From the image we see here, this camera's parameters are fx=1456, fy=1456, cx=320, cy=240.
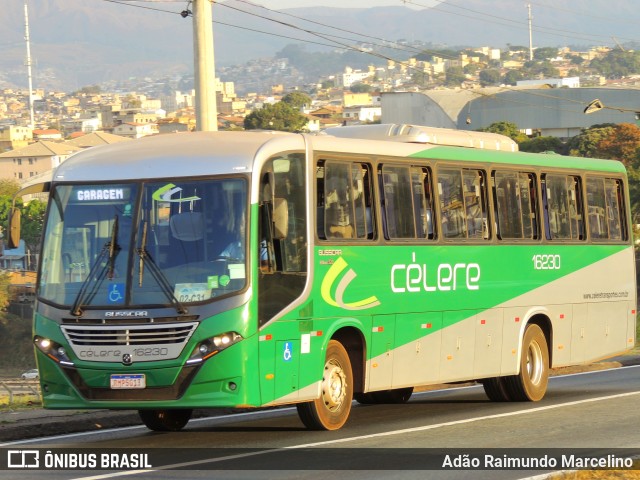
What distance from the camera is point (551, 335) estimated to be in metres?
19.3

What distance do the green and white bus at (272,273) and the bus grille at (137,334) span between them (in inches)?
0.5

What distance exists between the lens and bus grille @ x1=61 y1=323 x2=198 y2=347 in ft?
43.8

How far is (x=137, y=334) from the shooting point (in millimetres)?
13406

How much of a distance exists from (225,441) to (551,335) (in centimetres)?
660

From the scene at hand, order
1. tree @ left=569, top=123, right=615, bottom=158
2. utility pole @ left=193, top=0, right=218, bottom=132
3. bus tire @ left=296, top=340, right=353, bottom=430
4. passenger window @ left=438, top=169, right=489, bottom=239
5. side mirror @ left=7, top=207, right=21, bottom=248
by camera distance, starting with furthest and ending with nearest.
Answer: tree @ left=569, top=123, right=615, bottom=158
utility pole @ left=193, top=0, right=218, bottom=132
passenger window @ left=438, top=169, right=489, bottom=239
bus tire @ left=296, top=340, right=353, bottom=430
side mirror @ left=7, top=207, right=21, bottom=248

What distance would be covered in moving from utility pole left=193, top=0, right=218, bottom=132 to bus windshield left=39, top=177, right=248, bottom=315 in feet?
33.6

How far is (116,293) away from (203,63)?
38.2 ft

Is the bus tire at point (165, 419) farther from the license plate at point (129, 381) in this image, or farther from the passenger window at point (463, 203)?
the passenger window at point (463, 203)

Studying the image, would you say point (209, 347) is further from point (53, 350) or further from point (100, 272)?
point (53, 350)

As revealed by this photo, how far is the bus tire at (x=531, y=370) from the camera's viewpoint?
1855cm

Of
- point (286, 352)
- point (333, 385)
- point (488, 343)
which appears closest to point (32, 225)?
point (488, 343)

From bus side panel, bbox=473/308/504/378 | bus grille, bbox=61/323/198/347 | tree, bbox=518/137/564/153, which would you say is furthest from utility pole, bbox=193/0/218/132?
tree, bbox=518/137/564/153

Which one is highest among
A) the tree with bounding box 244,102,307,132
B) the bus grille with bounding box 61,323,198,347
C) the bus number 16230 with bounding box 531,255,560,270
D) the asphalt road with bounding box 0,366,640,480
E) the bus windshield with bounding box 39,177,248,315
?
the tree with bounding box 244,102,307,132

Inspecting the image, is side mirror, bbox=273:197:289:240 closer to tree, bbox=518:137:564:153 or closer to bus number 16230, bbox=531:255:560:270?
bus number 16230, bbox=531:255:560:270
